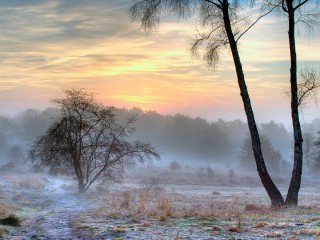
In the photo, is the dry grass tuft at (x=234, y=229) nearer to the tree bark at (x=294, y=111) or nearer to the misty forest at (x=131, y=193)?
the misty forest at (x=131, y=193)

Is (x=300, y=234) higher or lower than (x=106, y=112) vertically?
lower

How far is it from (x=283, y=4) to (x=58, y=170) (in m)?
17.3

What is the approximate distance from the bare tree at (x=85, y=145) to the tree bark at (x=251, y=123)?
35.3 feet

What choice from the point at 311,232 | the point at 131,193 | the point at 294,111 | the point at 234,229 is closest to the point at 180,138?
the point at 131,193

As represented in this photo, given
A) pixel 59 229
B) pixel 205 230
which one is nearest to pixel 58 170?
pixel 59 229

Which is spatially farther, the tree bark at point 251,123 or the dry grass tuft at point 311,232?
the tree bark at point 251,123

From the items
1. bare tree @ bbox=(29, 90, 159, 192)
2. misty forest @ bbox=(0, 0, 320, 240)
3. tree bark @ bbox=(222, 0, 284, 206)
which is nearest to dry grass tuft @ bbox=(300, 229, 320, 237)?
misty forest @ bbox=(0, 0, 320, 240)

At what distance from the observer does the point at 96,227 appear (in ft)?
30.9

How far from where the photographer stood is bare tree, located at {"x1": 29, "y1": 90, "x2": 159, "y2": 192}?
24656 mm

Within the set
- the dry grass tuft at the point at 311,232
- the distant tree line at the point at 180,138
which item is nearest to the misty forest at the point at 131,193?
the dry grass tuft at the point at 311,232

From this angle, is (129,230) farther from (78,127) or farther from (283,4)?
(78,127)

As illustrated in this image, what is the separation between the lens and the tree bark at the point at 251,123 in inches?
598

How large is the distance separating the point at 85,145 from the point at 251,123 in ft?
43.3

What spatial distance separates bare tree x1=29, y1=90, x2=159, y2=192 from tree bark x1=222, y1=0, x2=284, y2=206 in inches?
424
